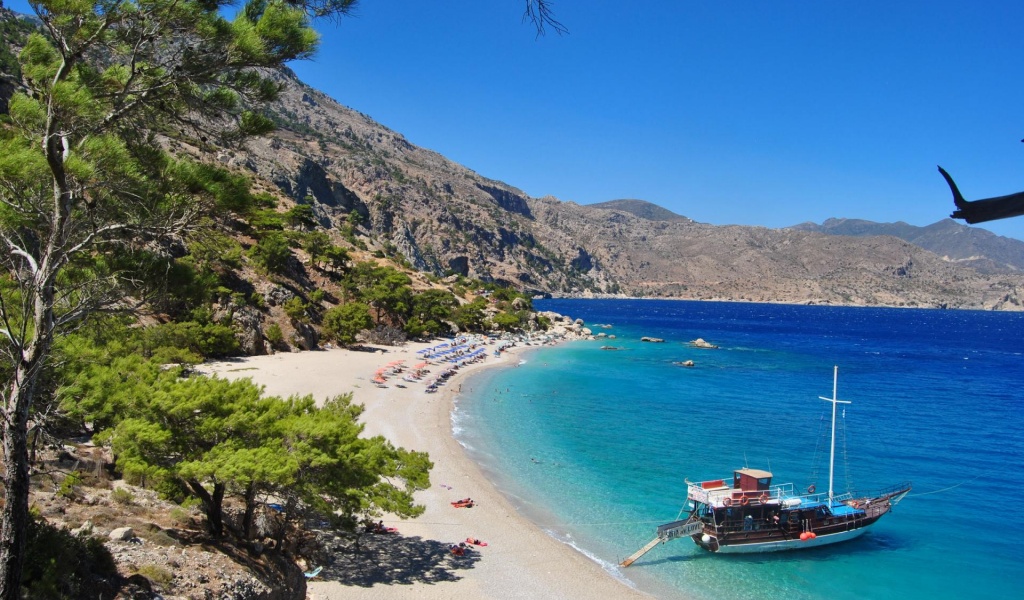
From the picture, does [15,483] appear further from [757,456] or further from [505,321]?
[505,321]

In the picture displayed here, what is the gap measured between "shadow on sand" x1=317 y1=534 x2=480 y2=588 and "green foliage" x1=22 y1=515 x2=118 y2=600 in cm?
546

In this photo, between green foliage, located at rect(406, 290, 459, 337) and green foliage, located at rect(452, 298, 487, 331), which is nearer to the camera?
green foliage, located at rect(406, 290, 459, 337)

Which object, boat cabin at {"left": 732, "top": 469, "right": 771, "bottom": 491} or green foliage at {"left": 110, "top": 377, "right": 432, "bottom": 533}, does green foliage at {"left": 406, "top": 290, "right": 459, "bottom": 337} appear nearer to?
boat cabin at {"left": 732, "top": 469, "right": 771, "bottom": 491}

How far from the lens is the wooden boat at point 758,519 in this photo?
16703 mm

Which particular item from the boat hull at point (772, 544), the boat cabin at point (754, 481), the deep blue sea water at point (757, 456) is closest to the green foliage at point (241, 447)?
the deep blue sea water at point (757, 456)

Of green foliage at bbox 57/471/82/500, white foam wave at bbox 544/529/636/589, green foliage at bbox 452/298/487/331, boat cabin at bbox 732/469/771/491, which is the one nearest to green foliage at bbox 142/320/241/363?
green foliage at bbox 57/471/82/500

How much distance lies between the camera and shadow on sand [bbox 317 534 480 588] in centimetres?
1259

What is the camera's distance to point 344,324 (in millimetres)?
→ 43219

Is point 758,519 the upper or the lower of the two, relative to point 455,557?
upper

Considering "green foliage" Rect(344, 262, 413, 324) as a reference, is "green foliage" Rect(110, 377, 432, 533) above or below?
below

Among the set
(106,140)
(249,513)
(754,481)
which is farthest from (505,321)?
(106,140)

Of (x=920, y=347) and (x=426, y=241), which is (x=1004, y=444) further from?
(x=426, y=241)

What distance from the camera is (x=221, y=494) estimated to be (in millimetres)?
10109

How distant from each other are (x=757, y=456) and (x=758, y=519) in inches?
389
